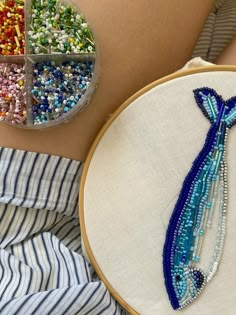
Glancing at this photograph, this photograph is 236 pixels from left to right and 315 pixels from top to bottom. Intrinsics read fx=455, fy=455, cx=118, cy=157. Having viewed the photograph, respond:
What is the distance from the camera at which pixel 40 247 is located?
2.48 ft

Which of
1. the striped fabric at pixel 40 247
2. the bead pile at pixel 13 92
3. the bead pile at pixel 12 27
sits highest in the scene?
the bead pile at pixel 12 27

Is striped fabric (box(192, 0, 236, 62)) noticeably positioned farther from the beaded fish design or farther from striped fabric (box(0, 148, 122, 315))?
striped fabric (box(0, 148, 122, 315))

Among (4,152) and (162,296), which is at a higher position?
(4,152)

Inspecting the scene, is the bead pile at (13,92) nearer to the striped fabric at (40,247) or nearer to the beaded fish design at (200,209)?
the striped fabric at (40,247)

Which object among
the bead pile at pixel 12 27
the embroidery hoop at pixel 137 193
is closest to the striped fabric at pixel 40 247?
the embroidery hoop at pixel 137 193

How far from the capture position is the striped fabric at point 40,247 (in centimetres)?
69

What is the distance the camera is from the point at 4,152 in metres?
0.72

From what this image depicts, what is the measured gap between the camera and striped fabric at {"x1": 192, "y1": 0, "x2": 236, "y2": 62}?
79 cm

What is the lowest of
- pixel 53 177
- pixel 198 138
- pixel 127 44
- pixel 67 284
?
pixel 67 284

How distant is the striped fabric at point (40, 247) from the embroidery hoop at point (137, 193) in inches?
1.4

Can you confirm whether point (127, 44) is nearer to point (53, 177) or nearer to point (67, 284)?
point (53, 177)

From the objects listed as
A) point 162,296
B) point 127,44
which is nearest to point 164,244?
point 162,296

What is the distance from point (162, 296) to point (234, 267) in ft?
0.39

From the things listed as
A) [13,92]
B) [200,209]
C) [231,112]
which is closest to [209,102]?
[231,112]
